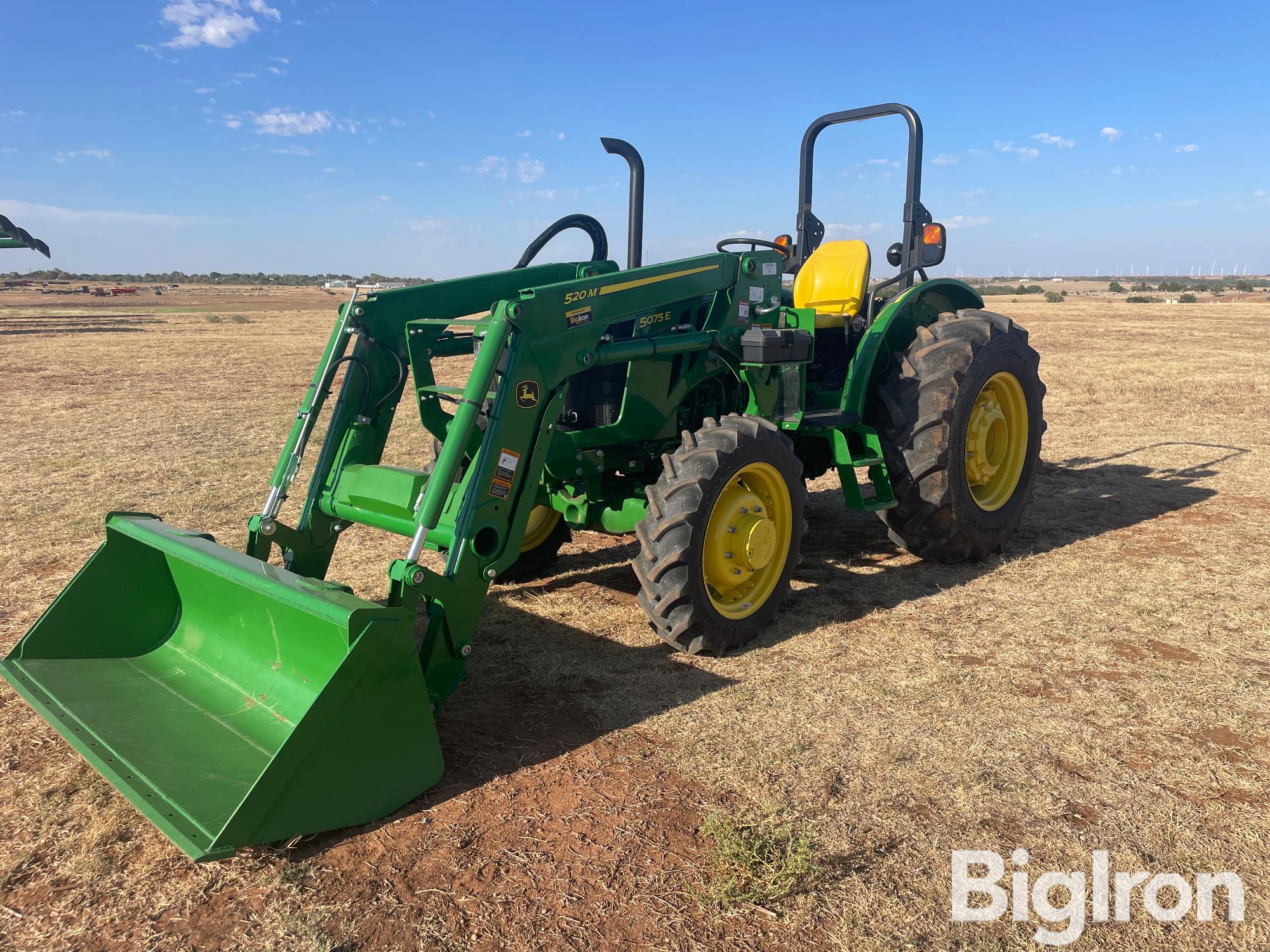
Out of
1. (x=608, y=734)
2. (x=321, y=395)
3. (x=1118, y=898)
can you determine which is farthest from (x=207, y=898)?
(x=1118, y=898)

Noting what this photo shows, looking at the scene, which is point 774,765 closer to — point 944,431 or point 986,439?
point 944,431

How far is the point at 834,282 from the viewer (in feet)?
21.8

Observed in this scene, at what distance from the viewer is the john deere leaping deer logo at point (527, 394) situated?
13.6 ft

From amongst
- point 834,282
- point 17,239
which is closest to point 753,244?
point 834,282

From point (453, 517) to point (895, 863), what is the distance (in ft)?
7.15

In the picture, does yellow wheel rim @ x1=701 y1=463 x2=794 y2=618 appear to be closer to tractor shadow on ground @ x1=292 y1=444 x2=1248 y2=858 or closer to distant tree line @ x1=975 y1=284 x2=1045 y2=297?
tractor shadow on ground @ x1=292 y1=444 x2=1248 y2=858

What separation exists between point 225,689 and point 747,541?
2.46 meters

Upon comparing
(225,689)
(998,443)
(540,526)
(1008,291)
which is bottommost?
(225,689)

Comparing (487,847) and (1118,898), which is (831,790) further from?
(487,847)

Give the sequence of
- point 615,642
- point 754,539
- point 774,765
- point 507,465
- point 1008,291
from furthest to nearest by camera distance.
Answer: point 1008,291, point 615,642, point 754,539, point 507,465, point 774,765

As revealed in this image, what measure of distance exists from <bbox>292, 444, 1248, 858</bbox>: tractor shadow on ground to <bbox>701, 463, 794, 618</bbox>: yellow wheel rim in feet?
0.94

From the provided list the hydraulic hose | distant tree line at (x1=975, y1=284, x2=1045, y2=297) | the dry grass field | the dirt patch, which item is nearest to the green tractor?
the dry grass field

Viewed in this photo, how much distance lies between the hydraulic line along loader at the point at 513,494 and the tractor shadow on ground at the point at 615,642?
0.21m

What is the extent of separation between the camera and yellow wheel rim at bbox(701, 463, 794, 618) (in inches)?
186
